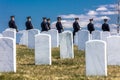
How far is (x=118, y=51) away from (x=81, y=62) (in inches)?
74.4

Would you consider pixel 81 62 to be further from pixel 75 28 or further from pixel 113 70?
pixel 75 28

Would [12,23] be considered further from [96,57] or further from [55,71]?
[96,57]

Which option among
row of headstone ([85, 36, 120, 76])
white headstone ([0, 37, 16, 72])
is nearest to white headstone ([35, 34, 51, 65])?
white headstone ([0, 37, 16, 72])

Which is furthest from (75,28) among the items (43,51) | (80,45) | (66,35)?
(43,51)

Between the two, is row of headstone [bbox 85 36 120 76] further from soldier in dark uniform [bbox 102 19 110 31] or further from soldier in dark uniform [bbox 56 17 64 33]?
soldier in dark uniform [bbox 102 19 110 31]

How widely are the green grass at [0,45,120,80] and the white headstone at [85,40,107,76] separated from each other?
42cm

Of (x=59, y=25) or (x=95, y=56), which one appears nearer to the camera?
(x=95, y=56)

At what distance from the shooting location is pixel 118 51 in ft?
79.0

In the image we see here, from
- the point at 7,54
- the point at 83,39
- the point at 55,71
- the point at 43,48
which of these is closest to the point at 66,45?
the point at 43,48

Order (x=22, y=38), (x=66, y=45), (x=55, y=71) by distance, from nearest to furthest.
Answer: (x=55, y=71), (x=66, y=45), (x=22, y=38)

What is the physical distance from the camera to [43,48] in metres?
23.4

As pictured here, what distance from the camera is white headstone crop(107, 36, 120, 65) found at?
78.7 ft

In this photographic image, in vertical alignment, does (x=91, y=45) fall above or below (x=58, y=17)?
below

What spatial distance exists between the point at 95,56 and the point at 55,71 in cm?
228
